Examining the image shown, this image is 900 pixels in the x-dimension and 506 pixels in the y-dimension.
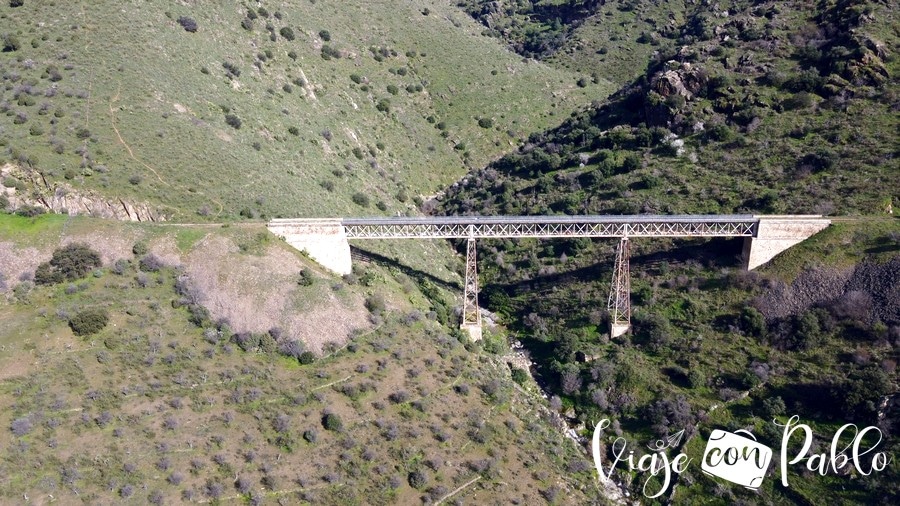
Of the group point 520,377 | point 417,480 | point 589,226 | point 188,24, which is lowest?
point 520,377

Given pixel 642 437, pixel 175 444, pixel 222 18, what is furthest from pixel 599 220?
pixel 222 18

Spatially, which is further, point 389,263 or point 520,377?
point 389,263

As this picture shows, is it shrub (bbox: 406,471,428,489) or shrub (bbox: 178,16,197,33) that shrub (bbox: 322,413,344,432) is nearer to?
shrub (bbox: 406,471,428,489)

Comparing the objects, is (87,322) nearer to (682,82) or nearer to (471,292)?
(471,292)

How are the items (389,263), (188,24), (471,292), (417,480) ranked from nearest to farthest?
(417,480) < (471,292) < (389,263) < (188,24)

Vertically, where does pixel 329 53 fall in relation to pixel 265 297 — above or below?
above

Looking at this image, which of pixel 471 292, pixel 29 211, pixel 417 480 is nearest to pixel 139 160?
pixel 29 211

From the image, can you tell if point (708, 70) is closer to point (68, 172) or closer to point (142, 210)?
point (142, 210)
